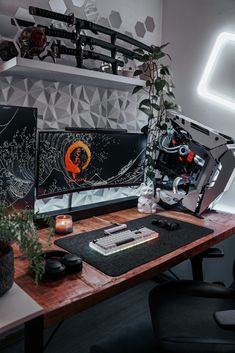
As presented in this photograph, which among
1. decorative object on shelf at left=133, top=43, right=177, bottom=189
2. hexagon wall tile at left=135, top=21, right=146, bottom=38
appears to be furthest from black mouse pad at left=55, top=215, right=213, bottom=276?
hexagon wall tile at left=135, top=21, right=146, bottom=38

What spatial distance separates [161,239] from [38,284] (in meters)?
0.66

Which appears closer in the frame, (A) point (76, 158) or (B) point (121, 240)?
(B) point (121, 240)

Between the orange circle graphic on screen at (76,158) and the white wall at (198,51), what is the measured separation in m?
1.01

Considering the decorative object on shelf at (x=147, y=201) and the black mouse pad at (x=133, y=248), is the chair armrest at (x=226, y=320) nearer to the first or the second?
the black mouse pad at (x=133, y=248)

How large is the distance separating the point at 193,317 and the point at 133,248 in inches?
15.1

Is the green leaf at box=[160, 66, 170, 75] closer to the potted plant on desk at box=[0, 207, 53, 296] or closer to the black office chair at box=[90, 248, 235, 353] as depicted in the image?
the black office chair at box=[90, 248, 235, 353]

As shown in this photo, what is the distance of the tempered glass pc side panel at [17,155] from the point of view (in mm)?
1408

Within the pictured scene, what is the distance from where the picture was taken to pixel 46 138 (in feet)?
4.96

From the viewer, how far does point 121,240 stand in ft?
4.38

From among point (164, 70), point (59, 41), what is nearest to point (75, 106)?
point (59, 41)

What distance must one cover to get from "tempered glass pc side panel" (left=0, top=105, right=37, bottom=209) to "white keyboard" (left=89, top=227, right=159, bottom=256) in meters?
0.45

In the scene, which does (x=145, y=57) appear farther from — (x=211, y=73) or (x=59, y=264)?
(x=59, y=264)

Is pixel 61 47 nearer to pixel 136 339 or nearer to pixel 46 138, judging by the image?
pixel 46 138

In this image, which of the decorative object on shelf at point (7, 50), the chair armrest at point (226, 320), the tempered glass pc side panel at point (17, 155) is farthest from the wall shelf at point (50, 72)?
the chair armrest at point (226, 320)
